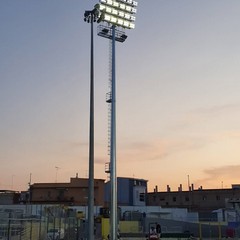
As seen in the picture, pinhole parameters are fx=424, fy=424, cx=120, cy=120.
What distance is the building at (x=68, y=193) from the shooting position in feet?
309

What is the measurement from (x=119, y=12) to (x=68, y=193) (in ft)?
211

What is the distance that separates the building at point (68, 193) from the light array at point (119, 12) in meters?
59.6

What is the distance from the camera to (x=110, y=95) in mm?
36188

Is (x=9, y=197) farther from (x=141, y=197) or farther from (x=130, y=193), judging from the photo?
(x=141, y=197)

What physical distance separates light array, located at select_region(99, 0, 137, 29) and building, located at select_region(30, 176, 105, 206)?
59595 millimetres

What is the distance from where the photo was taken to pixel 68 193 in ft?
315

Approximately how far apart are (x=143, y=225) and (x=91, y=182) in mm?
46890

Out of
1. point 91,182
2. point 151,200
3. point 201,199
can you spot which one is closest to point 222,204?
point 201,199

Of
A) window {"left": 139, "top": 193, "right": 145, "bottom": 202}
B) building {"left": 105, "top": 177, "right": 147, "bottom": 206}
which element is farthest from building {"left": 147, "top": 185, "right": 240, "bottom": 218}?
window {"left": 139, "top": 193, "right": 145, "bottom": 202}

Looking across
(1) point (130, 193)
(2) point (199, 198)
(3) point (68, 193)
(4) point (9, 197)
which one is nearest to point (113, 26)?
(3) point (68, 193)

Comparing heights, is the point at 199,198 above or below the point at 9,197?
above

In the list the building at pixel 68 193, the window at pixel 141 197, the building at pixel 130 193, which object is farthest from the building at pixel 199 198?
the building at pixel 68 193

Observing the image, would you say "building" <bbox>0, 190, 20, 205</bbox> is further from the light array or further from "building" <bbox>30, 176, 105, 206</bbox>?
the light array

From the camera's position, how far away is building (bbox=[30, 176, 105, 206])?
309 ft
